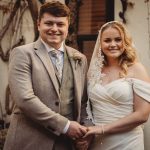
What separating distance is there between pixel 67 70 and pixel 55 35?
0.27 m

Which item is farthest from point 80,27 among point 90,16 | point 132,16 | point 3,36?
point 3,36

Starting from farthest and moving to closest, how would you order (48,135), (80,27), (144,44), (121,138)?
(80,27) < (144,44) < (121,138) < (48,135)

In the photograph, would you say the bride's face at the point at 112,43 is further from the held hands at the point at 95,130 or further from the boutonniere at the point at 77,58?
the held hands at the point at 95,130

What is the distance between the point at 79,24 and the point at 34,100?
3102 mm

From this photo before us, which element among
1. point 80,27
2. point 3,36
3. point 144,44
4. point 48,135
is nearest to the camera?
point 48,135

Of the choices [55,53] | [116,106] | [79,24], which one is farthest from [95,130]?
[79,24]

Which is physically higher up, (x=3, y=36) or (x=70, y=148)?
(x=3, y=36)

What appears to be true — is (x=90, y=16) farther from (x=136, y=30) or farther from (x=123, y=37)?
(x=123, y=37)

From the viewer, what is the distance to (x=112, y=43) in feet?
11.2

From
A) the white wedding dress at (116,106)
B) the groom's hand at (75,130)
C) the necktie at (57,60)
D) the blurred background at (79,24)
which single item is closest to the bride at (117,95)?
the white wedding dress at (116,106)

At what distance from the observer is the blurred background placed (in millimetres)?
5609

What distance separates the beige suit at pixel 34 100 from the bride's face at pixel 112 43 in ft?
1.27

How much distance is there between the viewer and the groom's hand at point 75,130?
122 inches

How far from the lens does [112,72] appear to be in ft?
11.4
